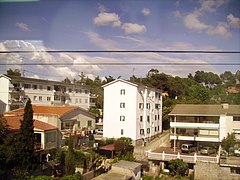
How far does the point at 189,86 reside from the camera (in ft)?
11.0

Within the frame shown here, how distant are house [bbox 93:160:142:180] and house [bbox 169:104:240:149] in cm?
73

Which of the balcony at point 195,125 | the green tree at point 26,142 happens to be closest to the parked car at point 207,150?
the balcony at point 195,125

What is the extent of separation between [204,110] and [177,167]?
205 cm

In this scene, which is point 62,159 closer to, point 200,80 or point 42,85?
point 42,85

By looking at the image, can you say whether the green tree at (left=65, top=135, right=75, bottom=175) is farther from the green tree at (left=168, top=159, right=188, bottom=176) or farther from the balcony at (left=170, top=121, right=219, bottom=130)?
the green tree at (left=168, top=159, right=188, bottom=176)

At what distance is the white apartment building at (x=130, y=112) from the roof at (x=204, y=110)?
354 millimetres

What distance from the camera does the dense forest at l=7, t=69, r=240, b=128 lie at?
120 inches

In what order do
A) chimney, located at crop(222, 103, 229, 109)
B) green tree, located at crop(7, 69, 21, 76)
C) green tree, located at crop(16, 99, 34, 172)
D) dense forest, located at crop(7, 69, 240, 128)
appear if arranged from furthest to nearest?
green tree, located at crop(7, 69, 21, 76), green tree, located at crop(16, 99, 34, 172), chimney, located at crop(222, 103, 229, 109), dense forest, located at crop(7, 69, 240, 128)

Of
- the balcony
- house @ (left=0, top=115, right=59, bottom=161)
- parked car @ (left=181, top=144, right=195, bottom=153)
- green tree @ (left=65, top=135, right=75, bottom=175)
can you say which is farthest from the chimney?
house @ (left=0, top=115, right=59, bottom=161)

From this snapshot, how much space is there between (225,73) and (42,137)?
2.62 metres

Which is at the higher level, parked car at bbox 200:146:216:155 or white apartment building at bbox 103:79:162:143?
white apartment building at bbox 103:79:162:143

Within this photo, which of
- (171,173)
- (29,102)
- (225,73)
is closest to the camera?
(225,73)

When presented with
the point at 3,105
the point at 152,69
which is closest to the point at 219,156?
the point at 152,69

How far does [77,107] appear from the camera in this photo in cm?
429
